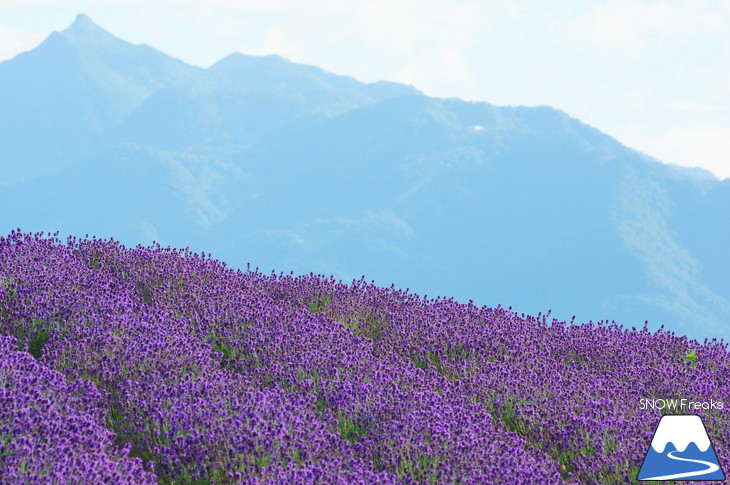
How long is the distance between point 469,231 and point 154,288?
6929 inches

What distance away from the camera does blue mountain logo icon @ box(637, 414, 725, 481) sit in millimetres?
3555

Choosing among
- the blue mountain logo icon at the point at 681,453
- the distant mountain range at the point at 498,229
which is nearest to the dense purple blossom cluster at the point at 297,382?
the blue mountain logo icon at the point at 681,453

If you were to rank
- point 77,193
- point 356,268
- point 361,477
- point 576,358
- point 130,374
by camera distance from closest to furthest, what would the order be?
1. point 361,477
2. point 130,374
3. point 576,358
4. point 356,268
5. point 77,193

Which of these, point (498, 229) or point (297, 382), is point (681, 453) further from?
point (498, 229)

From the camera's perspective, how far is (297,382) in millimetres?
4309

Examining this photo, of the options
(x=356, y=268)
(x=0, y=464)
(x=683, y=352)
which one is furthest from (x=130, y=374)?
(x=356, y=268)

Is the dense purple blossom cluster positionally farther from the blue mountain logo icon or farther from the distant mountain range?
the distant mountain range

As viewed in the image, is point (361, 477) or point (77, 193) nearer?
point (361, 477)

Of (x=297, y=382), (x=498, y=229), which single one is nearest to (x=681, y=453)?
(x=297, y=382)

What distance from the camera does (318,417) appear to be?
4.01m

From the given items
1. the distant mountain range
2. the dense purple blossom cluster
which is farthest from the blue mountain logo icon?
the distant mountain range

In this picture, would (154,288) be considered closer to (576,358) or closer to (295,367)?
(295,367)

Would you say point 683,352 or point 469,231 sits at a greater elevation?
point 469,231

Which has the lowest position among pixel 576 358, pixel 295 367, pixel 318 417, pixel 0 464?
pixel 0 464
